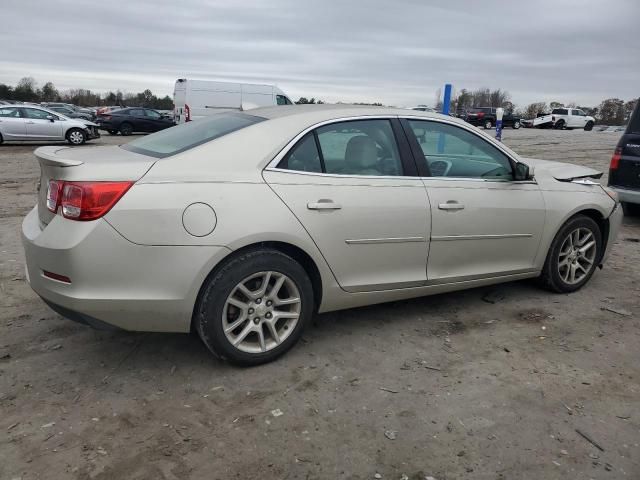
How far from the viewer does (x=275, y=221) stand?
3133 millimetres

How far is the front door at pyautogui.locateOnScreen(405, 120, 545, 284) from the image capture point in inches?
151

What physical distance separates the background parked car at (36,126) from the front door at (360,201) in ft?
59.4

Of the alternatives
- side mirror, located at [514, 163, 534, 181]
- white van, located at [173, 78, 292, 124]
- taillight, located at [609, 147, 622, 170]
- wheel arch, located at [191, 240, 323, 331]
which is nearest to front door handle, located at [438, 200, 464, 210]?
side mirror, located at [514, 163, 534, 181]

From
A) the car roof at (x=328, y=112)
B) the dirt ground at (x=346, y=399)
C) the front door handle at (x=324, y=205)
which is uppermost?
the car roof at (x=328, y=112)

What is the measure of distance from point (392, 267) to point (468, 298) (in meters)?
1.23

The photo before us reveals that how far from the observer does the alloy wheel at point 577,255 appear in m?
4.64

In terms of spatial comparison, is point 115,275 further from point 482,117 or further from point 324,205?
point 482,117

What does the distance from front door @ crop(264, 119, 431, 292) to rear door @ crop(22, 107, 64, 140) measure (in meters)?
18.1

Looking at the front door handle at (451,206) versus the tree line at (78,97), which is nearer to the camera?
the front door handle at (451,206)

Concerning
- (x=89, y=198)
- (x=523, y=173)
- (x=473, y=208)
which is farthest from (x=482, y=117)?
(x=89, y=198)

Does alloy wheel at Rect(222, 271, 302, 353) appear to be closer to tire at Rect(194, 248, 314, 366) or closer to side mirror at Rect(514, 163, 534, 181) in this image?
tire at Rect(194, 248, 314, 366)

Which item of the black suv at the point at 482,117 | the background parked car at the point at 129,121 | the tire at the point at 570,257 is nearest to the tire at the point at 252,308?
the tire at the point at 570,257

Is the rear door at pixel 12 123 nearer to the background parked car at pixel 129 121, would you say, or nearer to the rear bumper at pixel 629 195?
the background parked car at pixel 129 121

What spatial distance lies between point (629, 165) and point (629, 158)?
9 centimetres
